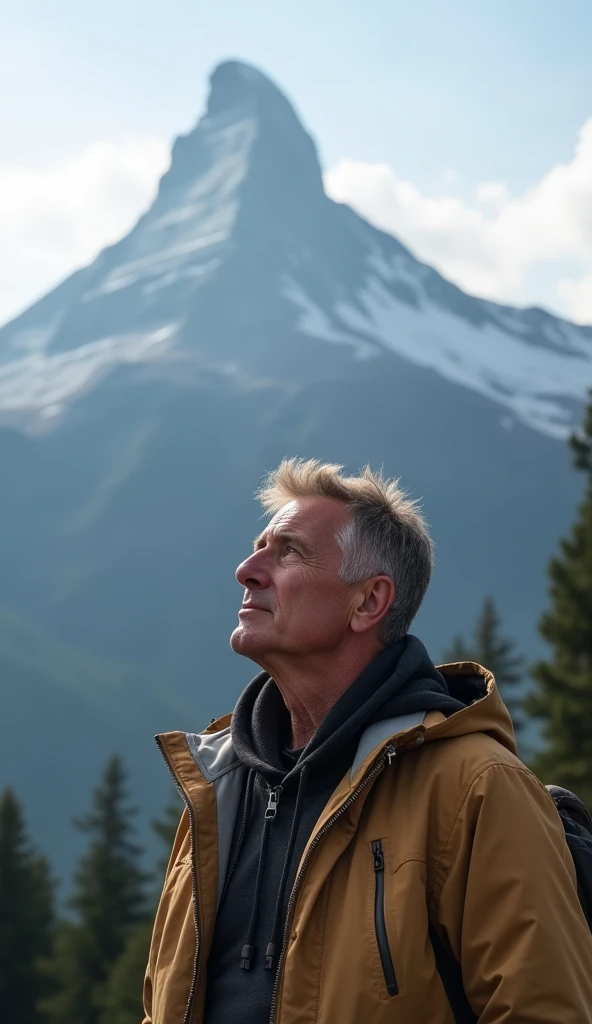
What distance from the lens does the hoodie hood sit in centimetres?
295

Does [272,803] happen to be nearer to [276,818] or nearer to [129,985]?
[276,818]

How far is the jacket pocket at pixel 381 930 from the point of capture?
2.58m

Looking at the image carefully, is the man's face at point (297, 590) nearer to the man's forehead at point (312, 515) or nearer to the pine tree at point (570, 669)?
the man's forehead at point (312, 515)

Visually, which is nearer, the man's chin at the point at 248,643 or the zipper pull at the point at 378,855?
the zipper pull at the point at 378,855

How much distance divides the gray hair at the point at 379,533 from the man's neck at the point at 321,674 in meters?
0.10

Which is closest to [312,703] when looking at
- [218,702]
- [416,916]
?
[416,916]

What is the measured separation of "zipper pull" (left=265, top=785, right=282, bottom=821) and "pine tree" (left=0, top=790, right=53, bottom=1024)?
2978 centimetres

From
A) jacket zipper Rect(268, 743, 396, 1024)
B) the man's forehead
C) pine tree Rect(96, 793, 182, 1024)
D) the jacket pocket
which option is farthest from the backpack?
pine tree Rect(96, 793, 182, 1024)

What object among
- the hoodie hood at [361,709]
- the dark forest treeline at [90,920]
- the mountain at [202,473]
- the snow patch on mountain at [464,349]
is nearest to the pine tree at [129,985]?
the dark forest treeline at [90,920]

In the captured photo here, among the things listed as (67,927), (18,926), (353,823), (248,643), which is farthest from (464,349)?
(353,823)

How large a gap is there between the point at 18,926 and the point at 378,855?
31.7 m

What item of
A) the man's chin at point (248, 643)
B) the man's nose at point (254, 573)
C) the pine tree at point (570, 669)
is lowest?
the man's chin at point (248, 643)

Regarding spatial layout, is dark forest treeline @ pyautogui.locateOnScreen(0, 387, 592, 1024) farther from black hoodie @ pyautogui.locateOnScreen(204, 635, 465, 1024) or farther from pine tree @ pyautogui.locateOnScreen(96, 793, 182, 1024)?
black hoodie @ pyautogui.locateOnScreen(204, 635, 465, 1024)

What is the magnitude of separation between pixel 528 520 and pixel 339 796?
122m
